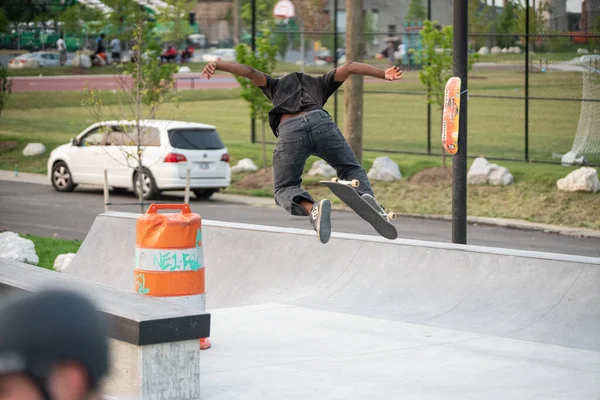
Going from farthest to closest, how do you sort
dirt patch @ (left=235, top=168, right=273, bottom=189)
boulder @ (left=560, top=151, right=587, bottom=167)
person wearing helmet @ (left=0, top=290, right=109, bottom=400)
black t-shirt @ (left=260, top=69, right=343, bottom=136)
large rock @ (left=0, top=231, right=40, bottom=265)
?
dirt patch @ (left=235, top=168, right=273, bottom=189)
boulder @ (left=560, top=151, right=587, bottom=167)
large rock @ (left=0, top=231, right=40, bottom=265)
black t-shirt @ (left=260, top=69, right=343, bottom=136)
person wearing helmet @ (left=0, top=290, right=109, bottom=400)

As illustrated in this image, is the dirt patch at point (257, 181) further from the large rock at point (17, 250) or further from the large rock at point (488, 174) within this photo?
the large rock at point (17, 250)

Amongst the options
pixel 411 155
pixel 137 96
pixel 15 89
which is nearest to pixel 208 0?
pixel 15 89

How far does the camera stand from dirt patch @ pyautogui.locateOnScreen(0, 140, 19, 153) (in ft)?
96.2

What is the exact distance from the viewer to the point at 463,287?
9.51m

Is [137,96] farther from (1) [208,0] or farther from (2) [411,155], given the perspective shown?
(1) [208,0]

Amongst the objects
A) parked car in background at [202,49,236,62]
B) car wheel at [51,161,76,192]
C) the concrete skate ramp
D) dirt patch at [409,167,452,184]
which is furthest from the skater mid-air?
parked car in background at [202,49,236,62]

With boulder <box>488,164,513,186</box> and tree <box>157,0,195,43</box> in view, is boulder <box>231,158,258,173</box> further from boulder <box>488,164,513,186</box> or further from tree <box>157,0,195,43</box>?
tree <box>157,0,195,43</box>

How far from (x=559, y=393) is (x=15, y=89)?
39390 mm

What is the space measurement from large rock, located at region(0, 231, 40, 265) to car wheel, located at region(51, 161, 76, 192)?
1004 cm

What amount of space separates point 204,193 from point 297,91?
14320 mm

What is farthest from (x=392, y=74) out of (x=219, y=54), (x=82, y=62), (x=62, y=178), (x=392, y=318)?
(x=219, y=54)

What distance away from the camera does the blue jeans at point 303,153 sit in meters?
8.37

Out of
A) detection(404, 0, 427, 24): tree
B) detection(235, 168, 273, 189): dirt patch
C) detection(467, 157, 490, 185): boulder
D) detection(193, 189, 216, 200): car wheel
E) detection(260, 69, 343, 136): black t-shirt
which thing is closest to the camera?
detection(260, 69, 343, 136): black t-shirt

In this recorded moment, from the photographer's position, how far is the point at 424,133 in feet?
97.4
